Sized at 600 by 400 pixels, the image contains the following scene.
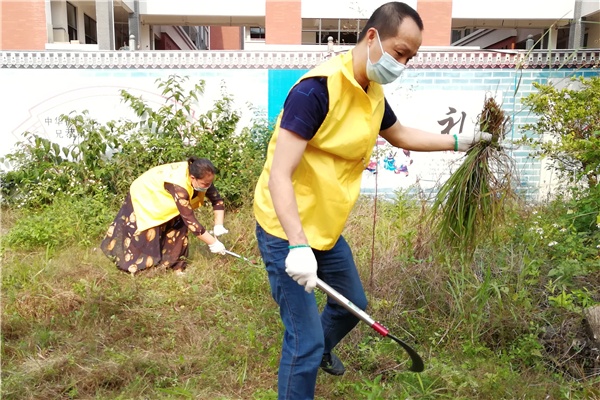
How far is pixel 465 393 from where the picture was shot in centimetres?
241

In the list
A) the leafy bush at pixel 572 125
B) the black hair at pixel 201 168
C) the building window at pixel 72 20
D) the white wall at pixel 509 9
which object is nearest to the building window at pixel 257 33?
the building window at pixel 72 20

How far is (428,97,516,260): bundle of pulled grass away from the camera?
250cm

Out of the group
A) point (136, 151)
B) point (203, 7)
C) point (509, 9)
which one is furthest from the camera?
point (509, 9)

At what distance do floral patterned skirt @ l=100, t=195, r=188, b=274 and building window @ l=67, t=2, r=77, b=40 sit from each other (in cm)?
1236

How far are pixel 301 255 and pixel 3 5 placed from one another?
12260 mm

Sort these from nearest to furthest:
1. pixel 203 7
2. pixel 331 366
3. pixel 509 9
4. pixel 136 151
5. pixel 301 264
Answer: pixel 301 264 → pixel 331 366 → pixel 136 151 → pixel 203 7 → pixel 509 9

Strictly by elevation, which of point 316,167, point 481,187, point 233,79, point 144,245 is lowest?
point 144,245

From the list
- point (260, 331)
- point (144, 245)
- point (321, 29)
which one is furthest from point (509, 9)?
point (260, 331)

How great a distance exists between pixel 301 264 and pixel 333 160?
42cm

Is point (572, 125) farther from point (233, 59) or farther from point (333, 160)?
point (233, 59)

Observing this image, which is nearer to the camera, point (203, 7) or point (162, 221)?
point (162, 221)

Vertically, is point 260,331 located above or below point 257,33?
below

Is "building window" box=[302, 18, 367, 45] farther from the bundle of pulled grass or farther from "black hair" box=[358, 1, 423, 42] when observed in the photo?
"black hair" box=[358, 1, 423, 42]

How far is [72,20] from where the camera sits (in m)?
14.8
